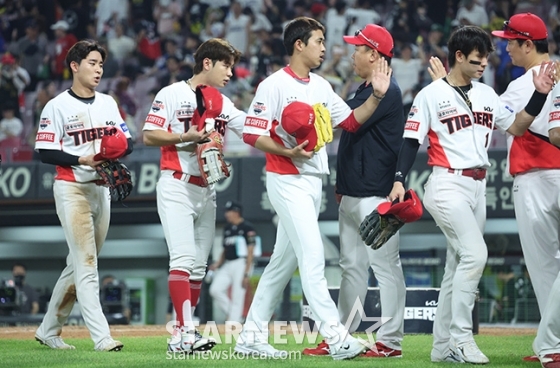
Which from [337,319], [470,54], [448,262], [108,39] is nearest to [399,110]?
[470,54]

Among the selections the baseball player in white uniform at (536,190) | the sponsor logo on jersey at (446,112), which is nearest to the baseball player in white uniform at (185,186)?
the sponsor logo on jersey at (446,112)

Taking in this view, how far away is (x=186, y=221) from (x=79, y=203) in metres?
0.88

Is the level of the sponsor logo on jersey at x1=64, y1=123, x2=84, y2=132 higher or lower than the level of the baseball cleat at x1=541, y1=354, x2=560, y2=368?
higher

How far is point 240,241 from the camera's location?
38.7 ft

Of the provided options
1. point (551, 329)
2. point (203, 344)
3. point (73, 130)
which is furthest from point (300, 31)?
point (551, 329)

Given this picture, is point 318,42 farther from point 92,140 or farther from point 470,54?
point 92,140

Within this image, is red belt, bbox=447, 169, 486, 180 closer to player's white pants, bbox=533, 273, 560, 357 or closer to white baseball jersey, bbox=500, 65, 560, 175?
white baseball jersey, bbox=500, 65, 560, 175

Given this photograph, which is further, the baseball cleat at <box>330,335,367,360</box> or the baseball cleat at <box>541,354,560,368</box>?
the baseball cleat at <box>330,335,367,360</box>

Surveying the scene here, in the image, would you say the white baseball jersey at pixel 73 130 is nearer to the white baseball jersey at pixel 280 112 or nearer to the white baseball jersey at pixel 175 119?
the white baseball jersey at pixel 175 119

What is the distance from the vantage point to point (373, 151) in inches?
234

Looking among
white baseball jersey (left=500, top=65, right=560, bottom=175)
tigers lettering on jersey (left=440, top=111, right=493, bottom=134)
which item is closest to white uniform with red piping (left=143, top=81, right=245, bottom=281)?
tigers lettering on jersey (left=440, top=111, right=493, bottom=134)

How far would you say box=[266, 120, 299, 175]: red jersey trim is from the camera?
5488 millimetres

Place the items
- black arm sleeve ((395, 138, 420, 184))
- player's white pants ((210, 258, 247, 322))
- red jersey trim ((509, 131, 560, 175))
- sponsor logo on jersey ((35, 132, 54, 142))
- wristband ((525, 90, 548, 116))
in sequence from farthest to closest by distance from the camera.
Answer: player's white pants ((210, 258, 247, 322))
sponsor logo on jersey ((35, 132, 54, 142))
red jersey trim ((509, 131, 560, 175))
black arm sleeve ((395, 138, 420, 184))
wristband ((525, 90, 548, 116))

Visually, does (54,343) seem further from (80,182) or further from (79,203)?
(80,182)
